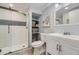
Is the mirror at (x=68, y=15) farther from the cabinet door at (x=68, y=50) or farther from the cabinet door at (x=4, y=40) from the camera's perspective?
the cabinet door at (x=4, y=40)

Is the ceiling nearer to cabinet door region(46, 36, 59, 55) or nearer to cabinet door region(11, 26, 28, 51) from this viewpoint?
cabinet door region(11, 26, 28, 51)

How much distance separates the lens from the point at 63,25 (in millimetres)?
1273

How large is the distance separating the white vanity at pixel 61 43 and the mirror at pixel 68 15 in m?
0.22

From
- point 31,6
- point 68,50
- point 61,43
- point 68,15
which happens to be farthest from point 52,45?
point 31,6

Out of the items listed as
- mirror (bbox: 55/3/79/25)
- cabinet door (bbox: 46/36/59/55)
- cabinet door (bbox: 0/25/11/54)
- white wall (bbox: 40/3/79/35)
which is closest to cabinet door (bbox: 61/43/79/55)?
cabinet door (bbox: 46/36/59/55)

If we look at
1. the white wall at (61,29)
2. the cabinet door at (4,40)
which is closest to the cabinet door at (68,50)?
the white wall at (61,29)

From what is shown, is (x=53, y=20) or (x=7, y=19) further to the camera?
(x=53, y=20)

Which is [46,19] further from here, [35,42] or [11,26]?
[11,26]

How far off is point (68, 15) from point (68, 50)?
50 centimetres

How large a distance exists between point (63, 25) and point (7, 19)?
2.62 ft

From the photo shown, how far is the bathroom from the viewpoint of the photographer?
1149mm

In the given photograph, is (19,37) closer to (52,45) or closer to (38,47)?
(38,47)

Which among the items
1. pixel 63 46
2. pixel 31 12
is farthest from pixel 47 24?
pixel 63 46

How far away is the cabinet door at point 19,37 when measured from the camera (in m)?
1.21
